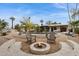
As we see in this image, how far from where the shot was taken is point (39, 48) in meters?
2.66

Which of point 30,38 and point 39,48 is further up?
point 30,38

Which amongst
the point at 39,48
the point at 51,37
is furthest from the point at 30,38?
the point at 51,37

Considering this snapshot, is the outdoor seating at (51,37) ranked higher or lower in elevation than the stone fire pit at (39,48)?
higher

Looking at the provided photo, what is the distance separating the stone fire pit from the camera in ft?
8.69

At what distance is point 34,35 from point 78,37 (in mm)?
739

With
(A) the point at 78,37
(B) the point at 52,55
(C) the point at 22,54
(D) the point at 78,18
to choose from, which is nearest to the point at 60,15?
(D) the point at 78,18

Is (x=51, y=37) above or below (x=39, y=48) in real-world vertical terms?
above

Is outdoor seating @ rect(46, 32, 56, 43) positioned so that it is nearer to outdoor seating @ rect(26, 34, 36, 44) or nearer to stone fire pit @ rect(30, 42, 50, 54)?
stone fire pit @ rect(30, 42, 50, 54)

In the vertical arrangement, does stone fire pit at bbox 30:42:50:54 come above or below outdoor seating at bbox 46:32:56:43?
below

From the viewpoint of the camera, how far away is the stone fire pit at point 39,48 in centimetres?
265

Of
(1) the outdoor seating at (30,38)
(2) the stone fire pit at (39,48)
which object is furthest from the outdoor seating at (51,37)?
(1) the outdoor seating at (30,38)

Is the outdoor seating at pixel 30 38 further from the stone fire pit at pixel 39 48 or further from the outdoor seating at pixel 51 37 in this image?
the outdoor seating at pixel 51 37

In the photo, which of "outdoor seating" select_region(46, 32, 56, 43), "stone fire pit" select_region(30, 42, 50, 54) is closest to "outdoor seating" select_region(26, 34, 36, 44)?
"stone fire pit" select_region(30, 42, 50, 54)

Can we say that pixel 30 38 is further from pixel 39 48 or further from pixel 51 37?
pixel 51 37
